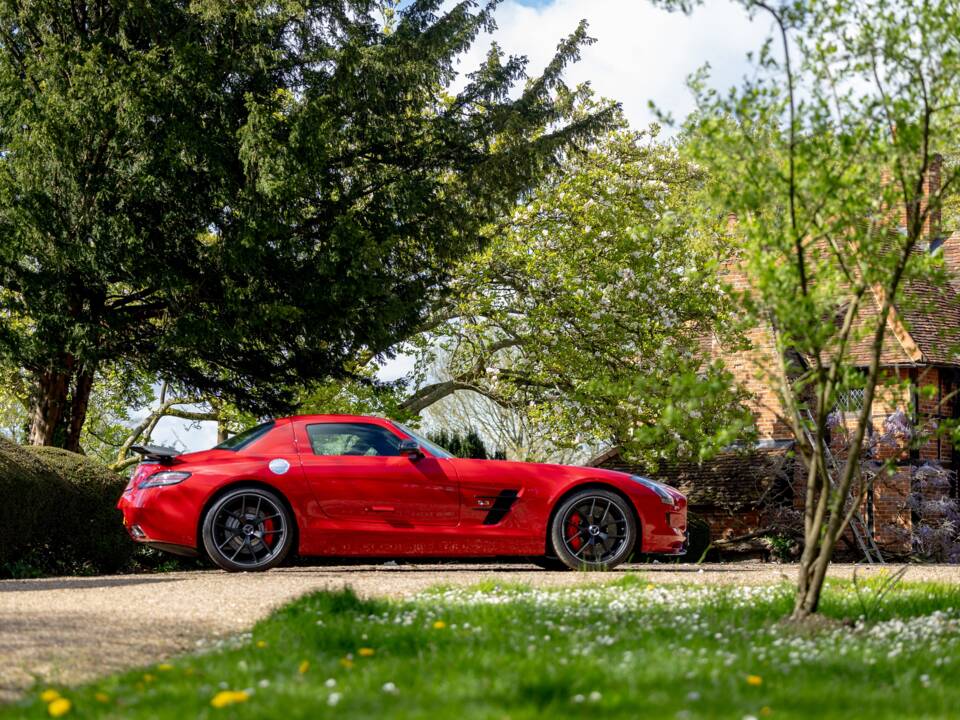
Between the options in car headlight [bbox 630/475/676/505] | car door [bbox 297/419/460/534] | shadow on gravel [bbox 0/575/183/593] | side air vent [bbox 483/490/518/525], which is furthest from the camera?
car headlight [bbox 630/475/676/505]

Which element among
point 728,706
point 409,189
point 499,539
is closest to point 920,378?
point 409,189

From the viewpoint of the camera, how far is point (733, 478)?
92.9ft

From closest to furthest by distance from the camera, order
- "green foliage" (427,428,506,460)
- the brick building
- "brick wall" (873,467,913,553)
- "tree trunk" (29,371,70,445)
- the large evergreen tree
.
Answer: the large evergreen tree → "tree trunk" (29,371,70,445) → "green foliage" (427,428,506,460) → the brick building → "brick wall" (873,467,913,553)

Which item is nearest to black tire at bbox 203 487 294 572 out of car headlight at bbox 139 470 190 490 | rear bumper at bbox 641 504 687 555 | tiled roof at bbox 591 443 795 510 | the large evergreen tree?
car headlight at bbox 139 470 190 490

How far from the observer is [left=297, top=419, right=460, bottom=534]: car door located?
11.1m

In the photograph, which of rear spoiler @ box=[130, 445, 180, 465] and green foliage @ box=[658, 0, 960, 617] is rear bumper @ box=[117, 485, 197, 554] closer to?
rear spoiler @ box=[130, 445, 180, 465]

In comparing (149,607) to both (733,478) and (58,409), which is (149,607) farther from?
(733,478)

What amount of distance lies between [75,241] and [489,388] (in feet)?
39.3

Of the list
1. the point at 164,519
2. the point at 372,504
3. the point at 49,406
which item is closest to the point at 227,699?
the point at 372,504

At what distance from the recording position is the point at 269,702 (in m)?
4.48

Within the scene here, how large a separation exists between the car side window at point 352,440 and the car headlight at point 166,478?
1240 mm

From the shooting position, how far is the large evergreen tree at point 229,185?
16234 millimetres

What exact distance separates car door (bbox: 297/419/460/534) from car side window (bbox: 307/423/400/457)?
0.08 meters

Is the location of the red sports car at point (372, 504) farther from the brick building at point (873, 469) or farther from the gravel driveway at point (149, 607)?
the brick building at point (873, 469)
